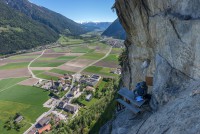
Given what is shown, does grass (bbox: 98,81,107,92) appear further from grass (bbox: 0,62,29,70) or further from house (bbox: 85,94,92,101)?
grass (bbox: 0,62,29,70)

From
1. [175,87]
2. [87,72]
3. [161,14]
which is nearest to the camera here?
[175,87]

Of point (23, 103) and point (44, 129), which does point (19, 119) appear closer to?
point (44, 129)

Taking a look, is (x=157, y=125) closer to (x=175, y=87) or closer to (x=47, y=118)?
(x=175, y=87)

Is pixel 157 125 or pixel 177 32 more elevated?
pixel 177 32

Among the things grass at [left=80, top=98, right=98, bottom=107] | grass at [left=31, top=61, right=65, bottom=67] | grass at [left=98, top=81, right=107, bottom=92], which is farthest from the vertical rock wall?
grass at [left=31, top=61, right=65, bottom=67]

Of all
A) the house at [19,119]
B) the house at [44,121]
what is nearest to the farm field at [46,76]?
the house at [19,119]

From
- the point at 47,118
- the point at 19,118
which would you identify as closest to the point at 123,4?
the point at 47,118

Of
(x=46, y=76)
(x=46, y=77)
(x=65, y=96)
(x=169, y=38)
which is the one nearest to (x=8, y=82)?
(x=46, y=77)
